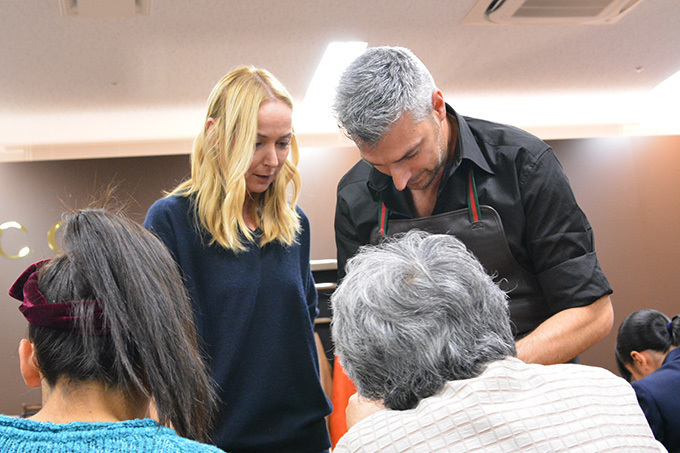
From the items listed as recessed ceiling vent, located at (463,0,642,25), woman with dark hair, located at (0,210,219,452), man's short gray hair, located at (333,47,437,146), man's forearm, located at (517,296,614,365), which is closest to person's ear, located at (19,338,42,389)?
woman with dark hair, located at (0,210,219,452)

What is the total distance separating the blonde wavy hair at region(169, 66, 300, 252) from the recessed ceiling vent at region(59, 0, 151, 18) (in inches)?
64.3

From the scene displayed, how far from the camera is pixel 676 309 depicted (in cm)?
502

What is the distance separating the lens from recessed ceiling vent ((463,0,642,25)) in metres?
3.24

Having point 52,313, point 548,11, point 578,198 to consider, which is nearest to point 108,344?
point 52,313

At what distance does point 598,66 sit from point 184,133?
10.7ft

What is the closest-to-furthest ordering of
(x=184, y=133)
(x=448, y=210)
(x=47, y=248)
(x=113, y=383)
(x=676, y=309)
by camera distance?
(x=113, y=383), (x=448, y=210), (x=47, y=248), (x=676, y=309), (x=184, y=133)

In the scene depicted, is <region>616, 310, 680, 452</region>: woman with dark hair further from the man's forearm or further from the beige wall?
the beige wall

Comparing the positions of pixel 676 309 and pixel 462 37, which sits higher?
pixel 462 37

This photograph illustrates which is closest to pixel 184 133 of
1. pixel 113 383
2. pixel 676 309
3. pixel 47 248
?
pixel 47 248

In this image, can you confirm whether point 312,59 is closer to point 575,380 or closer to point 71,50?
point 71,50

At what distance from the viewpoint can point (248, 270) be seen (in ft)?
5.07

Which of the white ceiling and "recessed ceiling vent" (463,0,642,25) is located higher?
"recessed ceiling vent" (463,0,642,25)

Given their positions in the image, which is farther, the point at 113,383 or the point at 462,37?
the point at 462,37

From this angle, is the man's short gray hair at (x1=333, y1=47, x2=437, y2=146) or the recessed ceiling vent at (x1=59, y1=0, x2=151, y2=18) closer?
the man's short gray hair at (x1=333, y1=47, x2=437, y2=146)
